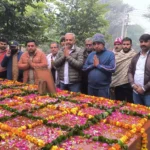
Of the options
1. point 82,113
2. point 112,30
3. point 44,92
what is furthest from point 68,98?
point 112,30

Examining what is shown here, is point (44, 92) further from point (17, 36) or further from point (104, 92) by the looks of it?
point (17, 36)

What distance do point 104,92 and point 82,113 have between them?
1.52 metres

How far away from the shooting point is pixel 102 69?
365 cm

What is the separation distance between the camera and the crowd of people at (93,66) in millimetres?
3547

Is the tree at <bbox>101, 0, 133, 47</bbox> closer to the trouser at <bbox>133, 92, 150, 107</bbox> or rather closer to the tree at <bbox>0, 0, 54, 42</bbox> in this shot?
the tree at <bbox>0, 0, 54, 42</bbox>

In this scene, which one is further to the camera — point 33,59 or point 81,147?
point 33,59

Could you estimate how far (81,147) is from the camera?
1.71m

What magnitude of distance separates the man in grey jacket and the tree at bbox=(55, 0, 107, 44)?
7.51m

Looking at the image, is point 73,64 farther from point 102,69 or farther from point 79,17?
point 79,17

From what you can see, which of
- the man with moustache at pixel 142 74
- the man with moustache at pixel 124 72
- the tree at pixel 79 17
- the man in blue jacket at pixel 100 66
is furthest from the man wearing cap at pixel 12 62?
the tree at pixel 79 17

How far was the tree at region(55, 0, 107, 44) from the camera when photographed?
456 inches

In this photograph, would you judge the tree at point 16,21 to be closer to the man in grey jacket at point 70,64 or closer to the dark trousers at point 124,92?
the man in grey jacket at point 70,64

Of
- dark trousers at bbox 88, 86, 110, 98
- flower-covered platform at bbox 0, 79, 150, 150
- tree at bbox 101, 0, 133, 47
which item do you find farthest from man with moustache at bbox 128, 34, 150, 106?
tree at bbox 101, 0, 133, 47

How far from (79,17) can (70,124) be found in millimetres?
10126
